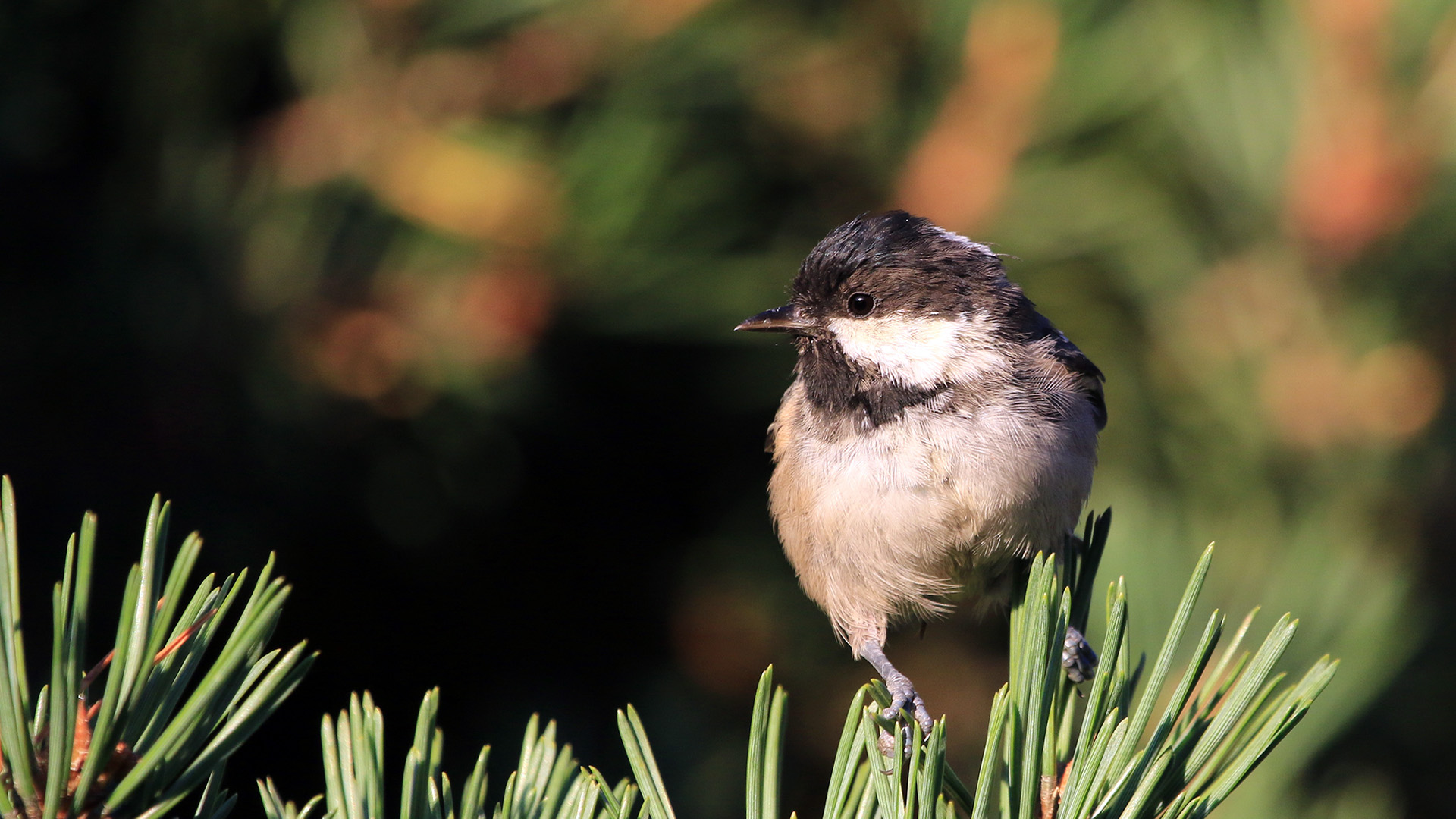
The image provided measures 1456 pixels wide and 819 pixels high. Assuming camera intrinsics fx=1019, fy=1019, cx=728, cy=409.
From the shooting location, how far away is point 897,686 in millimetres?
1798

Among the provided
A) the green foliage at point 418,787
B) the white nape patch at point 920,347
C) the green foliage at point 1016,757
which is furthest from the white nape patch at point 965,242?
the green foliage at point 418,787

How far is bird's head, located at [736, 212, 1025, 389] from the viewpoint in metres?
1.96

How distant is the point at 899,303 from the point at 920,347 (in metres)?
0.12

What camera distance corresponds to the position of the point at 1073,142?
2.10m

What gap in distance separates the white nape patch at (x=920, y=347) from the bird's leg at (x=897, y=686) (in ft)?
1.68

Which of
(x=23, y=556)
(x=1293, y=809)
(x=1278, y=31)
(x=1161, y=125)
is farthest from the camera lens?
(x=1161, y=125)

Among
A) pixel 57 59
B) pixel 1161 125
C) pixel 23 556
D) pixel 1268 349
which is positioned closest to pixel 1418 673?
pixel 1268 349

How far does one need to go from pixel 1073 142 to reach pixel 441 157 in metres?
1.26

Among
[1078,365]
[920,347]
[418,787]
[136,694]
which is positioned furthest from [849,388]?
[136,694]

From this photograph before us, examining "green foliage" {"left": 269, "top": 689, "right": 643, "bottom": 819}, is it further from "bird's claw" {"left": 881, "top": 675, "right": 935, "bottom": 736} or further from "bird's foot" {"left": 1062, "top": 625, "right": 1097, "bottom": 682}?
"bird's foot" {"left": 1062, "top": 625, "right": 1097, "bottom": 682}

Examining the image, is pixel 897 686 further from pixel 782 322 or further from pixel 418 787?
pixel 418 787

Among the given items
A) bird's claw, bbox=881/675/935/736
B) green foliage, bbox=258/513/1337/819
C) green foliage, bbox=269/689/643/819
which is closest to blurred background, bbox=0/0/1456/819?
bird's claw, bbox=881/675/935/736

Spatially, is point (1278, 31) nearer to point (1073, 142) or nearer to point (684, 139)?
point (1073, 142)

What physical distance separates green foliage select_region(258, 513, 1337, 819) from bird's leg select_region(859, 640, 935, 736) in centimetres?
59
